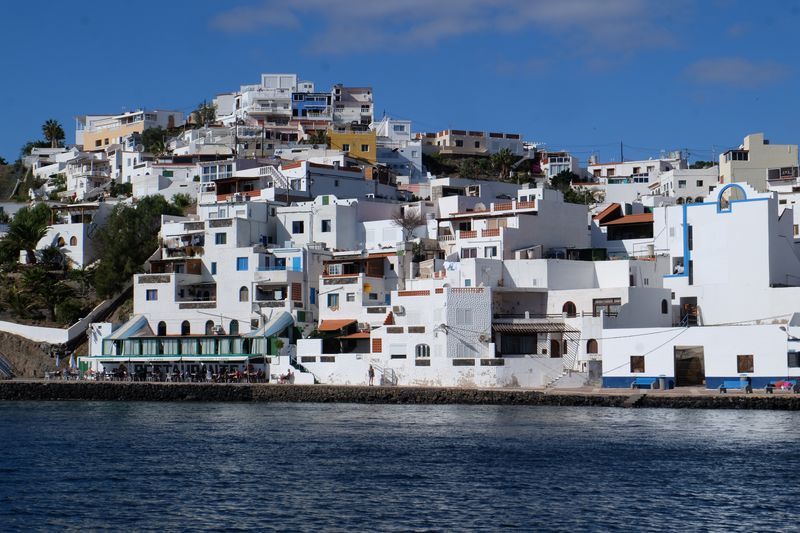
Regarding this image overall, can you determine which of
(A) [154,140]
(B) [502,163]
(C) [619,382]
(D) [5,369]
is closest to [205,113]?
(A) [154,140]

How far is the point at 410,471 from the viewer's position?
114 feet

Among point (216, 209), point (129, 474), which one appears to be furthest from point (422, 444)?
point (216, 209)

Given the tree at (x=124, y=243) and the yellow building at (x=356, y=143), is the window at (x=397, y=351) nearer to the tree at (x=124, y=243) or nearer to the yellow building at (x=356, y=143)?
the tree at (x=124, y=243)

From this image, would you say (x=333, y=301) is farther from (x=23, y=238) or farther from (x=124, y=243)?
(x=23, y=238)

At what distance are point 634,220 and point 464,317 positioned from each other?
17370 millimetres

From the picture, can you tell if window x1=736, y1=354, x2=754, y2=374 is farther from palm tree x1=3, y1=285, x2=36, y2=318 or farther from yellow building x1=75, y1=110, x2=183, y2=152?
yellow building x1=75, y1=110, x2=183, y2=152

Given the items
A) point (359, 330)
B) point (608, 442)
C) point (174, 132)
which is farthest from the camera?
point (174, 132)

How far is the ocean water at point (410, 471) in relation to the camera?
2812cm

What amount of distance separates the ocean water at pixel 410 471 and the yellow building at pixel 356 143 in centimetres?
5541

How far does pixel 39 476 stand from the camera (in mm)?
34719

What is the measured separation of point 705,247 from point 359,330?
63.4ft

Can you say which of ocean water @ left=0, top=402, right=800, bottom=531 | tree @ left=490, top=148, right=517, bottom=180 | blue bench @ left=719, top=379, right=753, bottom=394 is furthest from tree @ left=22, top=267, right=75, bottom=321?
tree @ left=490, top=148, right=517, bottom=180

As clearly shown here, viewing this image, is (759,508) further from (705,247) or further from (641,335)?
(705,247)

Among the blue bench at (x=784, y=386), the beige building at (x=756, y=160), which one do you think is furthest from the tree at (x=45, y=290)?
the beige building at (x=756, y=160)
